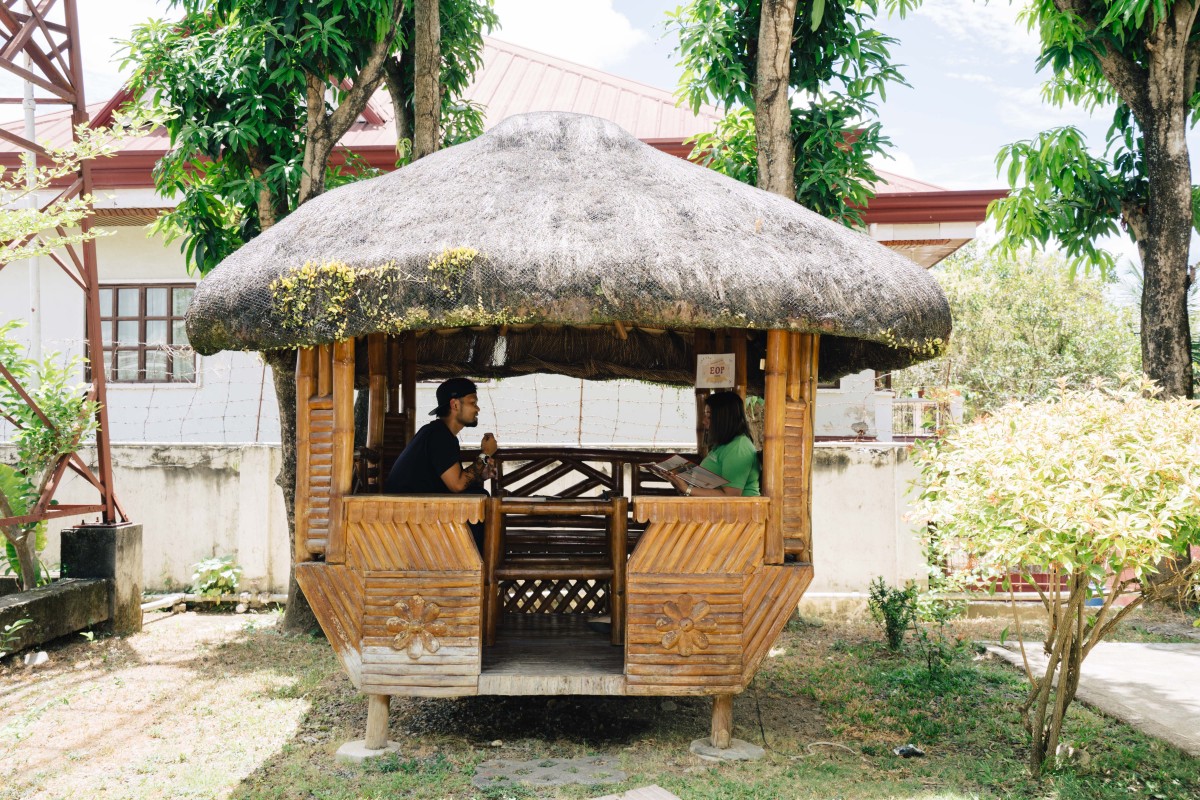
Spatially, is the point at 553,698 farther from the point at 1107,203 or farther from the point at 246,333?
the point at 1107,203

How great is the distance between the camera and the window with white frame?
11828mm

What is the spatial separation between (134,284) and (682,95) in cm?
742

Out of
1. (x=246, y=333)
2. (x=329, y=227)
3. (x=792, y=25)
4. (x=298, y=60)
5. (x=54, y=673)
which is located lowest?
(x=54, y=673)

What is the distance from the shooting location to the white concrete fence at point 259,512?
9.25 m

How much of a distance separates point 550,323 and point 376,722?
2.39 m

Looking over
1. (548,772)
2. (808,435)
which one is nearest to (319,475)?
(548,772)

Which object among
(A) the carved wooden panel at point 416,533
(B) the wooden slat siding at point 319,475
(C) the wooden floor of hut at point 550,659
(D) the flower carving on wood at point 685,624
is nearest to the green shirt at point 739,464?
(D) the flower carving on wood at point 685,624

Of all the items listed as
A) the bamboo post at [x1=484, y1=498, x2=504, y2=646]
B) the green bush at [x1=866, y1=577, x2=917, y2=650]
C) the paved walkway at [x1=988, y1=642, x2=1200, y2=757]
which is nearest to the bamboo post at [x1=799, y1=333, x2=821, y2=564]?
the bamboo post at [x1=484, y1=498, x2=504, y2=646]

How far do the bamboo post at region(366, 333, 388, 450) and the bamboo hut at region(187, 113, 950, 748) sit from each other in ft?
5.32

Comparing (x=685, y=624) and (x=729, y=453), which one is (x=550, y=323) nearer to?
(x=729, y=453)

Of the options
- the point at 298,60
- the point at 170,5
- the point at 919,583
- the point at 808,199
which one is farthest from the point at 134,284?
the point at 919,583

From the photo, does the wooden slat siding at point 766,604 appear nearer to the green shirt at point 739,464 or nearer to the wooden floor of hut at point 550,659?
the green shirt at point 739,464

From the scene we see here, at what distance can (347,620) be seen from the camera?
17.1 feet

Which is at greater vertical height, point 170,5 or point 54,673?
point 170,5
